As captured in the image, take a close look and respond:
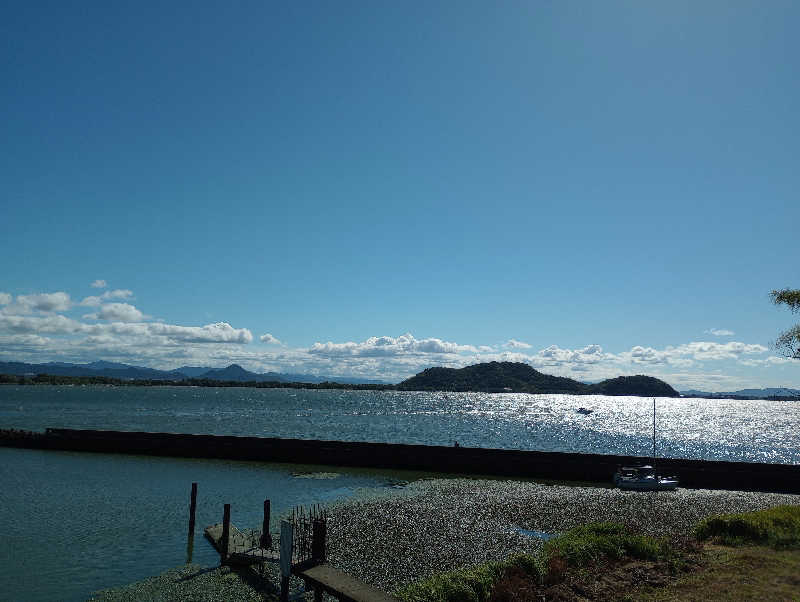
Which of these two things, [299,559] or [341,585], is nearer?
[341,585]

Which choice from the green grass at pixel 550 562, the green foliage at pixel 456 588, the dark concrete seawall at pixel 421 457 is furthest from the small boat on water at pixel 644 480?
the green foliage at pixel 456 588

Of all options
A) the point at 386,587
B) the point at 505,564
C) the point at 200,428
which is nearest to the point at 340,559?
the point at 386,587

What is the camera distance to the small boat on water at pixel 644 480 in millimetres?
40531

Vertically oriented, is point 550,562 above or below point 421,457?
above

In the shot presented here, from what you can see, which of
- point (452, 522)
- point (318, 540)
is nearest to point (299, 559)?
point (318, 540)

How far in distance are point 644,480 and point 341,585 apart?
103ft

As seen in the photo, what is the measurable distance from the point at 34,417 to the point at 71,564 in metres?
104

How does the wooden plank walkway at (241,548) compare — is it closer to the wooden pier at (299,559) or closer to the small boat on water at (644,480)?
the wooden pier at (299,559)

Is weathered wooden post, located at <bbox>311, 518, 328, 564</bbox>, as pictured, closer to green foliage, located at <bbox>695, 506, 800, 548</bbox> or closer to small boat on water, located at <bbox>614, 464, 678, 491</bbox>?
green foliage, located at <bbox>695, 506, 800, 548</bbox>

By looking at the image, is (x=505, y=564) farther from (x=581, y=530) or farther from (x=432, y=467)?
(x=432, y=467)

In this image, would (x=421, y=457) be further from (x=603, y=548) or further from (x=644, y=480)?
(x=603, y=548)

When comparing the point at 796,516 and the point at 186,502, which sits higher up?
the point at 796,516

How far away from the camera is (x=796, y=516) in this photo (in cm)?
2242

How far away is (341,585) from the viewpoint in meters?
16.5
